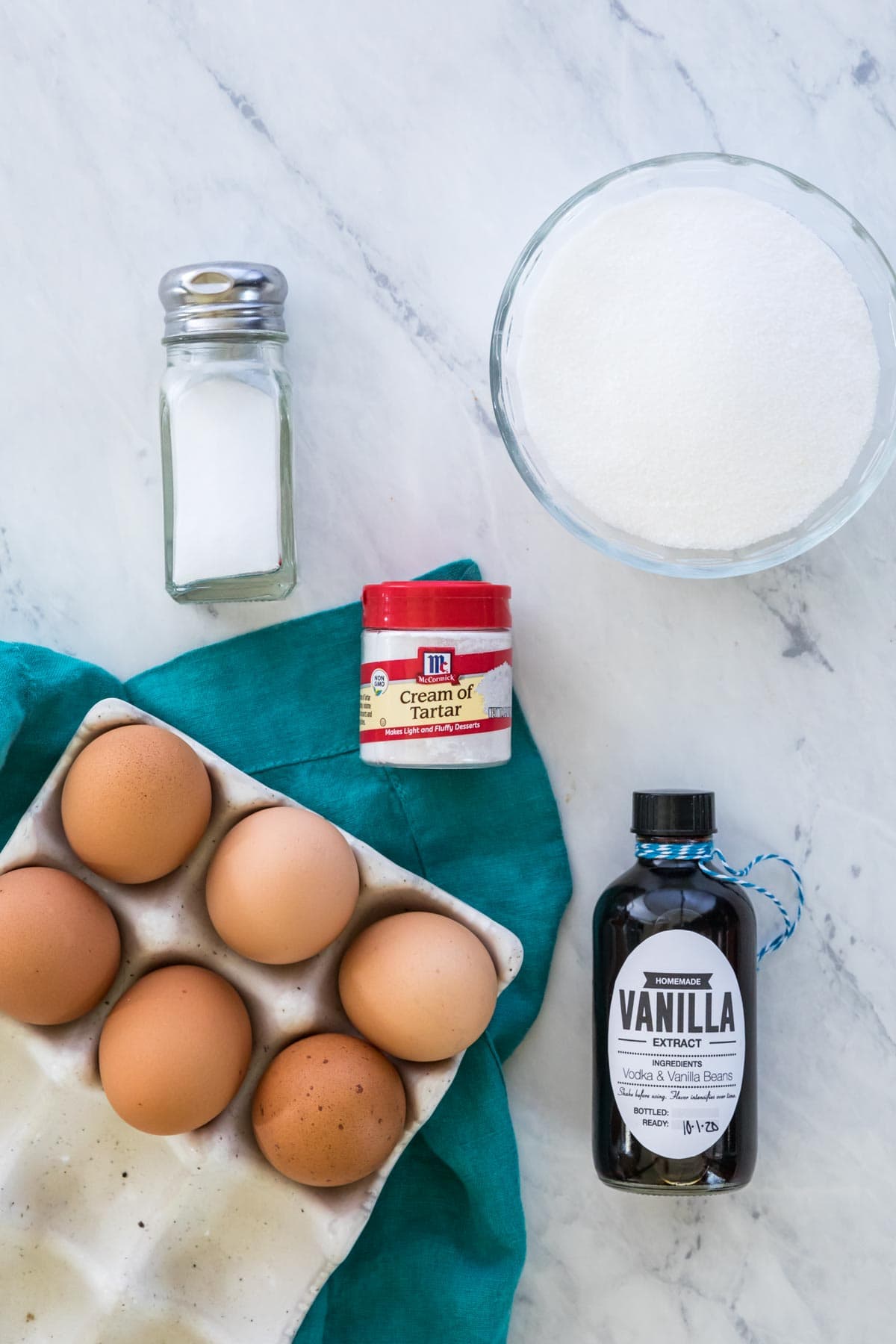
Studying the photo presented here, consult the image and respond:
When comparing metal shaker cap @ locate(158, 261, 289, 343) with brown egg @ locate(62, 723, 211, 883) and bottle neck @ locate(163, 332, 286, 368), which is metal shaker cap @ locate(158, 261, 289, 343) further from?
brown egg @ locate(62, 723, 211, 883)

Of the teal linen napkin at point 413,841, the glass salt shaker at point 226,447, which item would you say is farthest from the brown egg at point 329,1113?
the glass salt shaker at point 226,447

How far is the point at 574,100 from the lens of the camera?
1069mm

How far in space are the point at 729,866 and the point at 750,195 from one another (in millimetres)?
623

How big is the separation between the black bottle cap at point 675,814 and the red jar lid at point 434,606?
203 mm

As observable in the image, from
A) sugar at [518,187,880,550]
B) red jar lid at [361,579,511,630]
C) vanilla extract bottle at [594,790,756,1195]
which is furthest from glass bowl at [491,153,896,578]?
vanilla extract bottle at [594,790,756,1195]

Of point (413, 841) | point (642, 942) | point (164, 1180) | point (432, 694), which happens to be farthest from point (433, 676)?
point (164, 1180)

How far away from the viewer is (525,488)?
3.59ft

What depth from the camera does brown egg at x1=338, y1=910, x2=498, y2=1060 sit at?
0.89 meters

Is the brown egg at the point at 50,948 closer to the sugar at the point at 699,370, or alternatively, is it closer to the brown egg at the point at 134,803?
the brown egg at the point at 134,803

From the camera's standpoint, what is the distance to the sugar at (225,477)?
1014 millimetres

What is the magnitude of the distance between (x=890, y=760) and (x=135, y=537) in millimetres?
756

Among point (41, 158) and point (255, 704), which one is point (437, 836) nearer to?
point (255, 704)

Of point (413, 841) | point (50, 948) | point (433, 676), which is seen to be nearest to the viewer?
point (50, 948)

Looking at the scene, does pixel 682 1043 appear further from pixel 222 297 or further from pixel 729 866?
pixel 222 297
